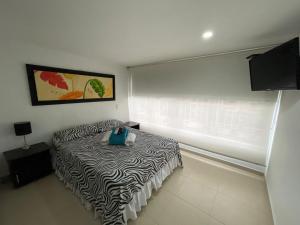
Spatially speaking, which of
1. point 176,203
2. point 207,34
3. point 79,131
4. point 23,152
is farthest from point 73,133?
point 207,34

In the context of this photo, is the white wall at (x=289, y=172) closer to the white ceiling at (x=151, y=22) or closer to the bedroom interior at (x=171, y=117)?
the bedroom interior at (x=171, y=117)

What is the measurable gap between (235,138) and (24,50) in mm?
4142

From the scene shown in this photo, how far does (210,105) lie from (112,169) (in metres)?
2.28

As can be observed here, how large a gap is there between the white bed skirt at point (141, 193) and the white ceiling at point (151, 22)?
6.65ft

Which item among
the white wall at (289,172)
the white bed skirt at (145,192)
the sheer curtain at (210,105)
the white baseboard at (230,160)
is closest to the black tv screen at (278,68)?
the white wall at (289,172)

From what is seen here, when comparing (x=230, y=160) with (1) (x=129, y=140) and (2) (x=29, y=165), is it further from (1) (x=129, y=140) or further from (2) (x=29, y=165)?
(2) (x=29, y=165)

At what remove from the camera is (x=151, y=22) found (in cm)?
144

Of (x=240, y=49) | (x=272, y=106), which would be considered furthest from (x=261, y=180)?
(x=240, y=49)

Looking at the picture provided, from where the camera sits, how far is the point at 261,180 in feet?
7.07

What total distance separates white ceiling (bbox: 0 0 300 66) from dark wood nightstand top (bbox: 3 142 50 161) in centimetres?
176

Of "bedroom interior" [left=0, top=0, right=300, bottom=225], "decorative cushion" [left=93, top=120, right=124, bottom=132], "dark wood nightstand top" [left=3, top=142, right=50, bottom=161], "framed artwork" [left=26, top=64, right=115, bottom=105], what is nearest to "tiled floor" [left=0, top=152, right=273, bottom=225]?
"bedroom interior" [left=0, top=0, right=300, bottom=225]

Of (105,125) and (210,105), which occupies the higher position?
(210,105)

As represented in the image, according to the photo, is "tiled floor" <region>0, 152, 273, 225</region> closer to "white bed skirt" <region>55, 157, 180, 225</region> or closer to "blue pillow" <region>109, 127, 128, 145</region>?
"white bed skirt" <region>55, 157, 180, 225</region>

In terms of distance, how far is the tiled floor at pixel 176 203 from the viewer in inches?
58.2
